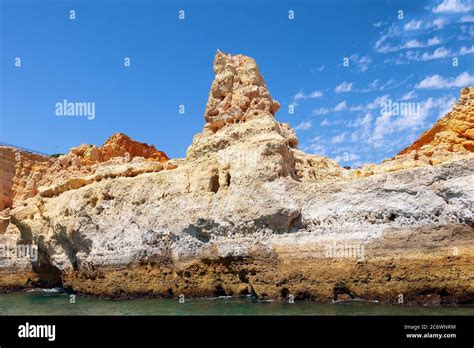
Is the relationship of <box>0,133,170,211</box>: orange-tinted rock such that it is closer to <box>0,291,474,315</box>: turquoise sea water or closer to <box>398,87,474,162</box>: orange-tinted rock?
<box>0,291,474,315</box>: turquoise sea water

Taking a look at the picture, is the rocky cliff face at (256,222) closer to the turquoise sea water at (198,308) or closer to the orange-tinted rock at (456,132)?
the orange-tinted rock at (456,132)

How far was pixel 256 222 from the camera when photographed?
71.6 ft

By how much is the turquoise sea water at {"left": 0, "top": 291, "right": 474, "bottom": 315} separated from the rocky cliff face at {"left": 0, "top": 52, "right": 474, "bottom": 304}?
36.5 inches

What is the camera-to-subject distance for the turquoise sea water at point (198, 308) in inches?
647

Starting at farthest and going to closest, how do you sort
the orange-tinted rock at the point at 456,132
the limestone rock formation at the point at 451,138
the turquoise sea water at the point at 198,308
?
the orange-tinted rock at the point at 456,132, the limestone rock formation at the point at 451,138, the turquoise sea water at the point at 198,308

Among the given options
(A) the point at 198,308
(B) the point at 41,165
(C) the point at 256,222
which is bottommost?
(A) the point at 198,308

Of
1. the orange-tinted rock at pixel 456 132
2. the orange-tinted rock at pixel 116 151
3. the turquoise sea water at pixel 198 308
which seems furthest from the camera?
the orange-tinted rock at pixel 116 151

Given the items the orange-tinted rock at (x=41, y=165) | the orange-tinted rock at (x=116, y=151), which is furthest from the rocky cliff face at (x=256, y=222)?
the orange-tinted rock at (x=116, y=151)

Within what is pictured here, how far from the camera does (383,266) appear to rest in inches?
727

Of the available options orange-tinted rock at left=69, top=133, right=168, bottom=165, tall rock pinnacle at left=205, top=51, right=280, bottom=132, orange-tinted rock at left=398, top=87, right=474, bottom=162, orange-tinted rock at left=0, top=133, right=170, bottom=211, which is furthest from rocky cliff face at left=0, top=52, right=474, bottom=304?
orange-tinted rock at left=69, top=133, right=168, bottom=165

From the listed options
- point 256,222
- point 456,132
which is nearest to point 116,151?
point 256,222

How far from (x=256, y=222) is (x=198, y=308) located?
14.8 ft

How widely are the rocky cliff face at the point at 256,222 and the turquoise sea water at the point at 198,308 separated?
93 centimetres

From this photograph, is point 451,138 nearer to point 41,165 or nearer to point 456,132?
point 456,132
